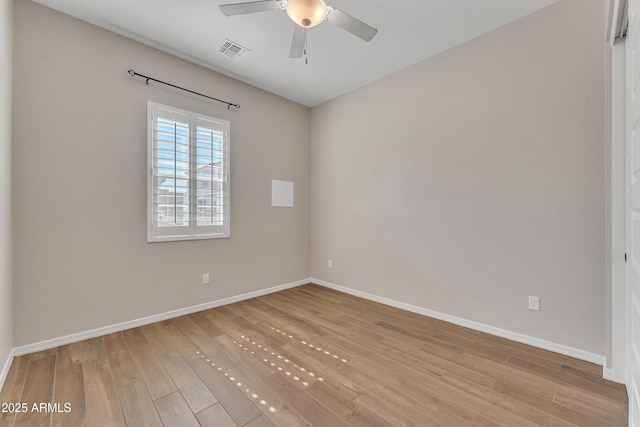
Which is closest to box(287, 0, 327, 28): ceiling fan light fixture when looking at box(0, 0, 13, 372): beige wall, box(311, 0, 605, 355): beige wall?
box(311, 0, 605, 355): beige wall

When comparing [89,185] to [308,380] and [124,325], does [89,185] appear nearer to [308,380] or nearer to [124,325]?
[124,325]

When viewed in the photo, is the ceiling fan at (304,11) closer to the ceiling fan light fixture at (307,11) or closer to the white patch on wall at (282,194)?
the ceiling fan light fixture at (307,11)

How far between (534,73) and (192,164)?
11.5ft

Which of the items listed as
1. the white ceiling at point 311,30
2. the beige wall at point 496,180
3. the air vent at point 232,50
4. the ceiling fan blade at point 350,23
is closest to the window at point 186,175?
the white ceiling at point 311,30

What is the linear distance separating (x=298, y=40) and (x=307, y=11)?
0.31m

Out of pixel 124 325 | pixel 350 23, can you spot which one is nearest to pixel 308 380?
pixel 124 325

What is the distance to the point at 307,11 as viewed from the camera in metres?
1.76

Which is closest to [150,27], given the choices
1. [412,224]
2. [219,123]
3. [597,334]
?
[219,123]

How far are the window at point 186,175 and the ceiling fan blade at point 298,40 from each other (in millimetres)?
1574

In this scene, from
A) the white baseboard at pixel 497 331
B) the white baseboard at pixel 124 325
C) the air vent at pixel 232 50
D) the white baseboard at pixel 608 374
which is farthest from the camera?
the air vent at pixel 232 50

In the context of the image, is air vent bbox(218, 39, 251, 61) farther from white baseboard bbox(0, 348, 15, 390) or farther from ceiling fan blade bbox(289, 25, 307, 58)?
white baseboard bbox(0, 348, 15, 390)

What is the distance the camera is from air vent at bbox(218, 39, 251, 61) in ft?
9.24

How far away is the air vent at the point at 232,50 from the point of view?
2.82m

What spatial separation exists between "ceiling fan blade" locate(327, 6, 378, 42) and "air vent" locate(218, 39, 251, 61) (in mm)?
1391
